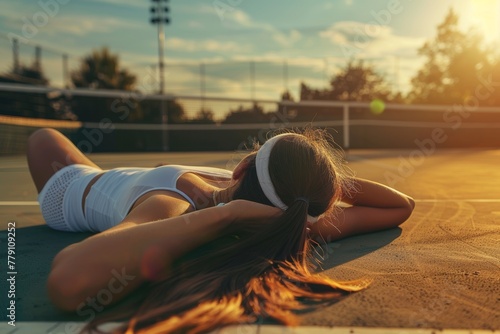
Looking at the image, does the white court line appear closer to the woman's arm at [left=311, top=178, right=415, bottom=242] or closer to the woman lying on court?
the woman lying on court

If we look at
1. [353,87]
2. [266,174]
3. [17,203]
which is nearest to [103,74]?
[353,87]

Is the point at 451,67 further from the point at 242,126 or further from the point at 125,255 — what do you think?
the point at 125,255

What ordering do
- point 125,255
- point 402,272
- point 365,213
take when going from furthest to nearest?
point 365,213
point 402,272
point 125,255

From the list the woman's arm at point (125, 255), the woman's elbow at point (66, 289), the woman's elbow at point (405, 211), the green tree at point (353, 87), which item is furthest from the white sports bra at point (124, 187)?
the green tree at point (353, 87)

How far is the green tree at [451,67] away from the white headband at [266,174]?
3331 centimetres

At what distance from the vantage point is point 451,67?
1439 inches

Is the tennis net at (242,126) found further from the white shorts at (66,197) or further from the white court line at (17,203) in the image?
the white shorts at (66,197)

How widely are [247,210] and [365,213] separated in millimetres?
1171

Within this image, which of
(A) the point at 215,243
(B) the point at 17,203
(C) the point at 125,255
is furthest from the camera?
(B) the point at 17,203

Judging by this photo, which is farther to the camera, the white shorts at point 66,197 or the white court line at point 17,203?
the white court line at point 17,203

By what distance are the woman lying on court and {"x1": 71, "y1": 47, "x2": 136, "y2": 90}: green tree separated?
32.5m

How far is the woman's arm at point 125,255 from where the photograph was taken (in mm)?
1620

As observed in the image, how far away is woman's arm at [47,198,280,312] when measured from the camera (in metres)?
1.62

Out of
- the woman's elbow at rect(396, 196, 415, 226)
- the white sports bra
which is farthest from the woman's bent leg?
the woman's elbow at rect(396, 196, 415, 226)
